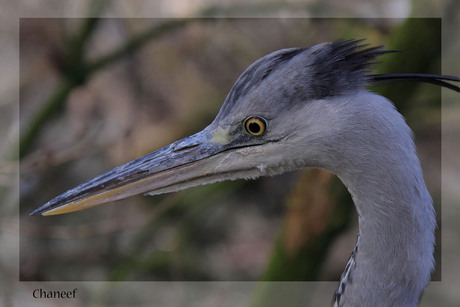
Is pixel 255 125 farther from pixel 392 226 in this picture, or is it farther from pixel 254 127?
pixel 392 226

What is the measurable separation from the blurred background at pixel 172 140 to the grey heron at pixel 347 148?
62 centimetres

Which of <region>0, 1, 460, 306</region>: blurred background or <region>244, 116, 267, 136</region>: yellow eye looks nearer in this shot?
<region>244, 116, 267, 136</region>: yellow eye

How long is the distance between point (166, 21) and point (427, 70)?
0.91 m

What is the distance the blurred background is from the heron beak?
1.97 ft

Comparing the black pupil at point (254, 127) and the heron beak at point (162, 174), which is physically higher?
the black pupil at point (254, 127)

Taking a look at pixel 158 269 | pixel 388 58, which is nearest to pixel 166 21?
pixel 388 58

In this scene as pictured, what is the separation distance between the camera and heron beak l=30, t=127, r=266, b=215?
999mm

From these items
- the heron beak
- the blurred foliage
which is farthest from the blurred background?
the heron beak

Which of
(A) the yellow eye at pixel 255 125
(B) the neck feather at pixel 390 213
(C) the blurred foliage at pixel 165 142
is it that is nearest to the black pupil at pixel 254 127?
(A) the yellow eye at pixel 255 125

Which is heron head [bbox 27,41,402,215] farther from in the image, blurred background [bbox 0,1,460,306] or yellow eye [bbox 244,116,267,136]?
blurred background [bbox 0,1,460,306]

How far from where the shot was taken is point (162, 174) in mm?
1018

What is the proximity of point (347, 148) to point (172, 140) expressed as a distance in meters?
1.20

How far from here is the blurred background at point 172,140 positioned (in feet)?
5.32

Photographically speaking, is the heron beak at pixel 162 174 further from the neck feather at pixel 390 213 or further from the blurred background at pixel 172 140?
the blurred background at pixel 172 140
